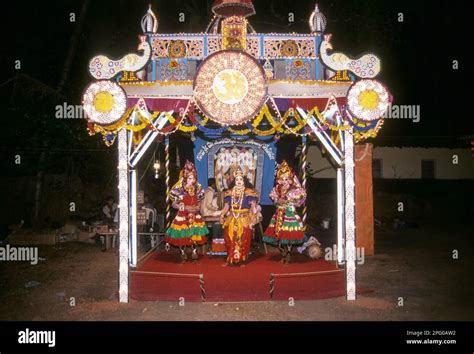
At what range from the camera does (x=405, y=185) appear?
73.4 ft

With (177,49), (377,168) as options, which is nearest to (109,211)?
(177,49)

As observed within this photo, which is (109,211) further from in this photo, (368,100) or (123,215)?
(368,100)

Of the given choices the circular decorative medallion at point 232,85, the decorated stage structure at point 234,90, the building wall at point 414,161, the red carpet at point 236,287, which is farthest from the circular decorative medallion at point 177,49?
the building wall at point 414,161

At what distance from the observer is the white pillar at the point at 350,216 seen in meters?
7.79

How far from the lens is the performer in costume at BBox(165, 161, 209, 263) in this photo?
9.14 metres

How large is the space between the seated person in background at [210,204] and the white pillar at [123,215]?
3.45 metres

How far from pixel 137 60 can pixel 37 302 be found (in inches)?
172

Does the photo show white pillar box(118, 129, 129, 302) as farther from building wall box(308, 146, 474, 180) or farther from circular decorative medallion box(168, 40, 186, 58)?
building wall box(308, 146, 474, 180)

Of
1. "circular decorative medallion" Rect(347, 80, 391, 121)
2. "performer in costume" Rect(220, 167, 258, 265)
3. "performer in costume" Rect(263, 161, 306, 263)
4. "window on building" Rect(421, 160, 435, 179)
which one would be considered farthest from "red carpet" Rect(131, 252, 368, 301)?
"window on building" Rect(421, 160, 435, 179)

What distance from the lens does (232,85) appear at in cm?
738

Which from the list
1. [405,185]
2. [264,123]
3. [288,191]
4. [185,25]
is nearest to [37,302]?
[288,191]

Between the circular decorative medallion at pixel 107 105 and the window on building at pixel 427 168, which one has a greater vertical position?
the circular decorative medallion at pixel 107 105

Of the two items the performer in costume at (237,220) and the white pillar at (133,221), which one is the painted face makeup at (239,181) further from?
the white pillar at (133,221)

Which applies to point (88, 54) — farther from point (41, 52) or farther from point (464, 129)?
point (464, 129)
